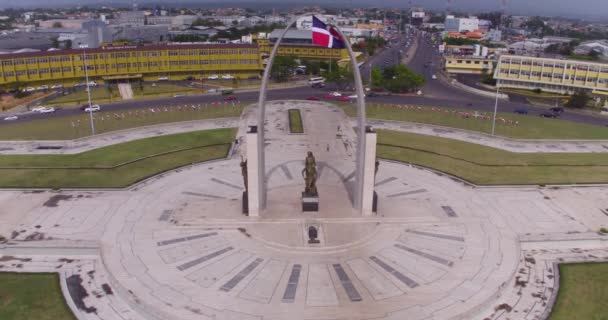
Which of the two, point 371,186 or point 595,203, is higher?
point 371,186

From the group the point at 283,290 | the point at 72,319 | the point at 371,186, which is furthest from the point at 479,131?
the point at 72,319

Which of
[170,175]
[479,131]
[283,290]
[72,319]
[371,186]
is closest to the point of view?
[72,319]

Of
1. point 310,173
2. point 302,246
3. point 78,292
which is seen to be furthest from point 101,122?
point 302,246

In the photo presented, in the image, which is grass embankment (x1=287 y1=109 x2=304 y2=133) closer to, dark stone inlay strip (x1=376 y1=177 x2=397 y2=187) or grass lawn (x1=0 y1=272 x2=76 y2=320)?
dark stone inlay strip (x1=376 y1=177 x2=397 y2=187)

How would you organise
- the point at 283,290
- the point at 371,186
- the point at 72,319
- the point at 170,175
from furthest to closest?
the point at 170,175
the point at 371,186
the point at 283,290
the point at 72,319

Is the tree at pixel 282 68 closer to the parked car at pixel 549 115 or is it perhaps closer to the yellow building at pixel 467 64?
the yellow building at pixel 467 64

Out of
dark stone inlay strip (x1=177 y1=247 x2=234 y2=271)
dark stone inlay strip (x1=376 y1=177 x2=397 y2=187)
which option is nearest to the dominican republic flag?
dark stone inlay strip (x1=376 y1=177 x2=397 y2=187)

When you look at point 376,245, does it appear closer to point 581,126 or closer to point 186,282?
point 186,282
